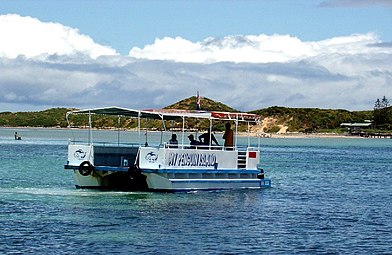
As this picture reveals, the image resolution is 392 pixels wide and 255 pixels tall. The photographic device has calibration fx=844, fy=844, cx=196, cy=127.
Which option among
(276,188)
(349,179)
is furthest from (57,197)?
(349,179)

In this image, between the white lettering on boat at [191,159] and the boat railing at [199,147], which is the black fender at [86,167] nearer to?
the boat railing at [199,147]

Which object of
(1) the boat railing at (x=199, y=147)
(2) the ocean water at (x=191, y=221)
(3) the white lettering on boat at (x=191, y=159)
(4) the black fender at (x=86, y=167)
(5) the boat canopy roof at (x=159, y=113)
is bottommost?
(2) the ocean water at (x=191, y=221)

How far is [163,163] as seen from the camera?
110ft

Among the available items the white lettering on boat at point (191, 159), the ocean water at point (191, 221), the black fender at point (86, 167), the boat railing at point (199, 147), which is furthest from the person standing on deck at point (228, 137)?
the black fender at point (86, 167)

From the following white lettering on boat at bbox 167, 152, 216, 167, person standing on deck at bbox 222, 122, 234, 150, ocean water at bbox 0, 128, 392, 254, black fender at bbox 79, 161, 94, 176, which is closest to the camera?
ocean water at bbox 0, 128, 392, 254

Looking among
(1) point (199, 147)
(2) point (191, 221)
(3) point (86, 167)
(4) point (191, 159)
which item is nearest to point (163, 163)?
(4) point (191, 159)

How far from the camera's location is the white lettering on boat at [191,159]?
34.0m

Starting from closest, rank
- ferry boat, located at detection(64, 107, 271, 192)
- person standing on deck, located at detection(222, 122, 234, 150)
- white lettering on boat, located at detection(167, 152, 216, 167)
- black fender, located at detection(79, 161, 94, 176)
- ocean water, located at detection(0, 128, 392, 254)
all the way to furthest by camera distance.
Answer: ocean water, located at detection(0, 128, 392, 254)
ferry boat, located at detection(64, 107, 271, 192)
white lettering on boat, located at detection(167, 152, 216, 167)
black fender, located at detection(79, 161, 94, 176)
person standing on deck, located at detection(222, 122, 234, 150)

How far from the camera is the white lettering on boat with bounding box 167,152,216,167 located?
111 feet

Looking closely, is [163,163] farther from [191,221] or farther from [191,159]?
[191,221]

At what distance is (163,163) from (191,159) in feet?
5.27

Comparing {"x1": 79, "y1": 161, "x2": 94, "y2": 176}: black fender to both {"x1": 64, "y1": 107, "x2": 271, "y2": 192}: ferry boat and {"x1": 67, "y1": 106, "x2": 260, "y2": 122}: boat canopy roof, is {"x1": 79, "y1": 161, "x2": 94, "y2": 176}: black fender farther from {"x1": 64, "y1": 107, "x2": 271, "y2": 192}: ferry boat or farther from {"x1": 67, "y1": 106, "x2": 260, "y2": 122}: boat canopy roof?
{"x1": 67, "y1": 106, "x2": 260, "y2": 122}: boat canopy roof

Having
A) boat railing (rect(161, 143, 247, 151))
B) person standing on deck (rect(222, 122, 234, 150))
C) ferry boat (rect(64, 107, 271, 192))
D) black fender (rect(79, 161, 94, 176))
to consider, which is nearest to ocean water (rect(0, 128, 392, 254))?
ferry boat (rect(64, 107, 271, 192))

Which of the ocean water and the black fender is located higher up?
the black fender
